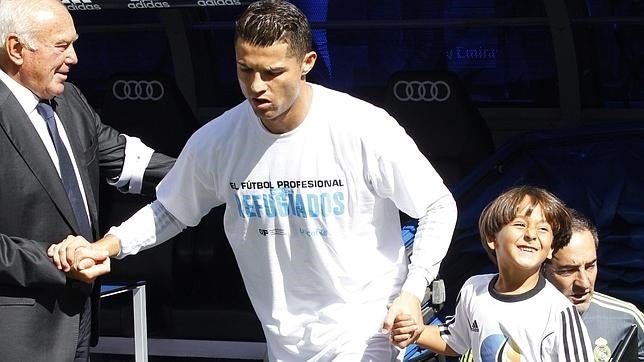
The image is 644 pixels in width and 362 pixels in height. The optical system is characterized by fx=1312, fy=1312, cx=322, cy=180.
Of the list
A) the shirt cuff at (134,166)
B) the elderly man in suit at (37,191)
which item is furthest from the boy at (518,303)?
the shirt cuff at (134,166)

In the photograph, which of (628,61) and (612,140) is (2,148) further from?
Answer: (628,61)

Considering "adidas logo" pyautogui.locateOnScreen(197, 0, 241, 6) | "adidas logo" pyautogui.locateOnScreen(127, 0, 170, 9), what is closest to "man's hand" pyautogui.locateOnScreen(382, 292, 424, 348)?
"adidas logo" pyautogui.locateOnScreen(197, 0, 241, 6)

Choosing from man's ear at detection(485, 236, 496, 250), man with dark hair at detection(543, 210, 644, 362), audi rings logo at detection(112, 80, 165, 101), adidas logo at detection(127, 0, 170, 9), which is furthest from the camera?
audi rings logo at detection(112, 80, 165, 101)

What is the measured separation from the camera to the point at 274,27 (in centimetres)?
363

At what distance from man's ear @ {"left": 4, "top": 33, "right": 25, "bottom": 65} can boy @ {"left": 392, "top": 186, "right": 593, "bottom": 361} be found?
1.50 metres

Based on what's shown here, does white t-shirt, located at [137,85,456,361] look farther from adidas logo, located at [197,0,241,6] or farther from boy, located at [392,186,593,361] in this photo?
adidas logo, located at [197,0,241,6]

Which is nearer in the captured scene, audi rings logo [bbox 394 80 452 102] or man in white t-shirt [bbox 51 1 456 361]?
man in white t-shirt [bbox 51 1 456 361]

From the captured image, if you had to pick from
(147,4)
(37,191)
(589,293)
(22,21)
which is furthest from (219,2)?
(589,293)

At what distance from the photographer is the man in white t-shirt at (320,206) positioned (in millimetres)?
3732

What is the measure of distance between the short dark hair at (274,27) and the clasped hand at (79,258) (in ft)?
2.74

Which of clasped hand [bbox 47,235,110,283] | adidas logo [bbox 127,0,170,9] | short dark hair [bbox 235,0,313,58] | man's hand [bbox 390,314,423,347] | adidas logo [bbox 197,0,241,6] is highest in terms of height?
adidas logo [bbox 127,0,170,9]

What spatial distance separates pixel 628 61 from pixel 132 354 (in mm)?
2977

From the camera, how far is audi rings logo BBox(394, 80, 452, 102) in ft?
21.4

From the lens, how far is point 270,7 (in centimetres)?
370
